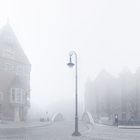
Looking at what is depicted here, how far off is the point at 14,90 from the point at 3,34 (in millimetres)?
11485

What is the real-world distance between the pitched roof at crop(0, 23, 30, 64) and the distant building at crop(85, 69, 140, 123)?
2356 centimetres

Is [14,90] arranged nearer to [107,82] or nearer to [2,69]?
[2,69]

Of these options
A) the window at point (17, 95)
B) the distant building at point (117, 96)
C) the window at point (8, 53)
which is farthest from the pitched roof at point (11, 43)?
the distant building at point (117, 96)

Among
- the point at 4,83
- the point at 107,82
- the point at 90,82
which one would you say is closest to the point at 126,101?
the point at 107,82

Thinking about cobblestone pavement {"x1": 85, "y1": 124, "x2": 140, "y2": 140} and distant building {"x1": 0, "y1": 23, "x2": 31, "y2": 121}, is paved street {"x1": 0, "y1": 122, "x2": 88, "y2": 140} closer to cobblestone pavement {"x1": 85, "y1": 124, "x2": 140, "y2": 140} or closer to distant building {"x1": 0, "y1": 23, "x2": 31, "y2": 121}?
cobblestone pavement {"x1": 85, "y1": 124, "x2": 140, "y2": 140}

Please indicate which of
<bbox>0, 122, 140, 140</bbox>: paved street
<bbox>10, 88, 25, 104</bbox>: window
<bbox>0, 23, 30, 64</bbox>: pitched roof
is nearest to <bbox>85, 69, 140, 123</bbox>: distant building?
<bbox>10, 88, 25, 104</bbox>: window

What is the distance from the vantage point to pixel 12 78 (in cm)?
6412

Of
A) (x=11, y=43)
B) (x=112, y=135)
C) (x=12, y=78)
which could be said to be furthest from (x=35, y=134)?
(x=11, y=43)

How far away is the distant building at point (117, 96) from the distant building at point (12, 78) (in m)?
20.7

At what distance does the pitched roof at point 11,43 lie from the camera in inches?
2549

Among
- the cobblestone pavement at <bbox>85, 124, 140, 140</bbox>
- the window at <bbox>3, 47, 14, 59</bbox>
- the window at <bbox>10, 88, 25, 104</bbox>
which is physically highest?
the window at <bbox>3, 47, 14, 59</bbox>

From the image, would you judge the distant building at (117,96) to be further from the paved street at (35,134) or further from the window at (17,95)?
the paved street at (35,134)

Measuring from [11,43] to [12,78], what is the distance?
288 inches

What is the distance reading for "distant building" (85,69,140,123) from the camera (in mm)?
79812
